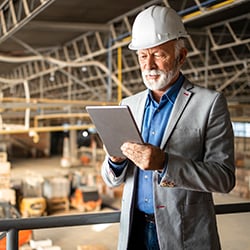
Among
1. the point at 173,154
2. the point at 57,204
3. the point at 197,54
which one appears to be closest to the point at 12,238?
the point at 173,154

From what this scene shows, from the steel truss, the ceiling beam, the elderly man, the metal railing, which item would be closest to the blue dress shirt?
the elderly man

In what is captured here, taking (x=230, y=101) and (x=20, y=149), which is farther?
(x=20, y=149)

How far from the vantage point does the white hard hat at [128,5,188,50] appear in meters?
1.99

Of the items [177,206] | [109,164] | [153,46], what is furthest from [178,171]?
[153,46]

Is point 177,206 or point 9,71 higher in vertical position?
point 9,71

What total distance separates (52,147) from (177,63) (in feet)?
103

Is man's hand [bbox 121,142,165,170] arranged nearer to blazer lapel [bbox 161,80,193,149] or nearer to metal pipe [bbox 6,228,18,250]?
blazer lapel [bbox 161,80,193,149]

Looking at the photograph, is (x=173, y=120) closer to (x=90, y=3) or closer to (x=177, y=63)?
(x=177, y=63)

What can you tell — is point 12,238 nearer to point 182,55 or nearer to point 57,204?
point 182,55

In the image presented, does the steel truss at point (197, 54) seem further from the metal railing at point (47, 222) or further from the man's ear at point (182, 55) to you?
the metal railing at point (47, 222)

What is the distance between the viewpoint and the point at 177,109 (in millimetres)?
2010

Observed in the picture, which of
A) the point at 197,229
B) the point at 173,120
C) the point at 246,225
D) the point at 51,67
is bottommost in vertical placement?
the point at 246,225

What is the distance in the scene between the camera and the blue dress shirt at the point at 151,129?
2.06m

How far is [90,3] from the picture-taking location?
1108 cm
